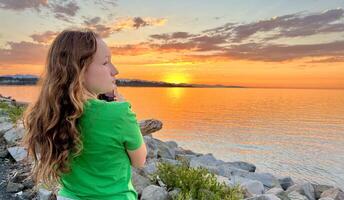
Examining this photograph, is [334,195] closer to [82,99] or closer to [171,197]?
[171,197]

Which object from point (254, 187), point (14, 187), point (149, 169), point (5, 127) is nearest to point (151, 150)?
point (254, 187)

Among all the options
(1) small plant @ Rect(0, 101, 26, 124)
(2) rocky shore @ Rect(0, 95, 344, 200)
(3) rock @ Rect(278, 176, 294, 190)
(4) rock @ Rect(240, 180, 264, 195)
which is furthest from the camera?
(3) rock @ Rect(278, 176, 294, 190)

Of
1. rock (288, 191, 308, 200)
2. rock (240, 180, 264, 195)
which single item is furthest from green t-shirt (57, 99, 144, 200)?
rock (288, 191, 308, 200)

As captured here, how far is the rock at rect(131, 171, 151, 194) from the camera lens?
6281mm

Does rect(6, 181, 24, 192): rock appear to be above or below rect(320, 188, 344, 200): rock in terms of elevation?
above

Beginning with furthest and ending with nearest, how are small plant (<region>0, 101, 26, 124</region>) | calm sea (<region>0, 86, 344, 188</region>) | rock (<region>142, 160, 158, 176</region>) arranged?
calm sea (<region>0, 86, 344, 188</region>) < small plant (<region>0, 101, 26, 124</region>) < rock (<region>142, 160, 158, 176</region>)

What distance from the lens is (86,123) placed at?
6.93 feet

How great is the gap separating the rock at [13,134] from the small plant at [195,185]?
4.91 m

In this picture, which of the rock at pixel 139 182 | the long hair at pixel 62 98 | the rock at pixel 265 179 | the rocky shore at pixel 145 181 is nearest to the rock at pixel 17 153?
the rocky shore at pixel 145 181

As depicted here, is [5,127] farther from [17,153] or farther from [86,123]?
[86,123]

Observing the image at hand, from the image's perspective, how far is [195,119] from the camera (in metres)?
33.9

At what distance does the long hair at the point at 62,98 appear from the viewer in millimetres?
2133

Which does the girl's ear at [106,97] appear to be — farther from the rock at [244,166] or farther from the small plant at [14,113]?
the rock at [244,166]

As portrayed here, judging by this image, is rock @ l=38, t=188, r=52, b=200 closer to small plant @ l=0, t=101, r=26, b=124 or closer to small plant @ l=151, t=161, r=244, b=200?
small plant @ l=151, t=161, r=244, b=200
